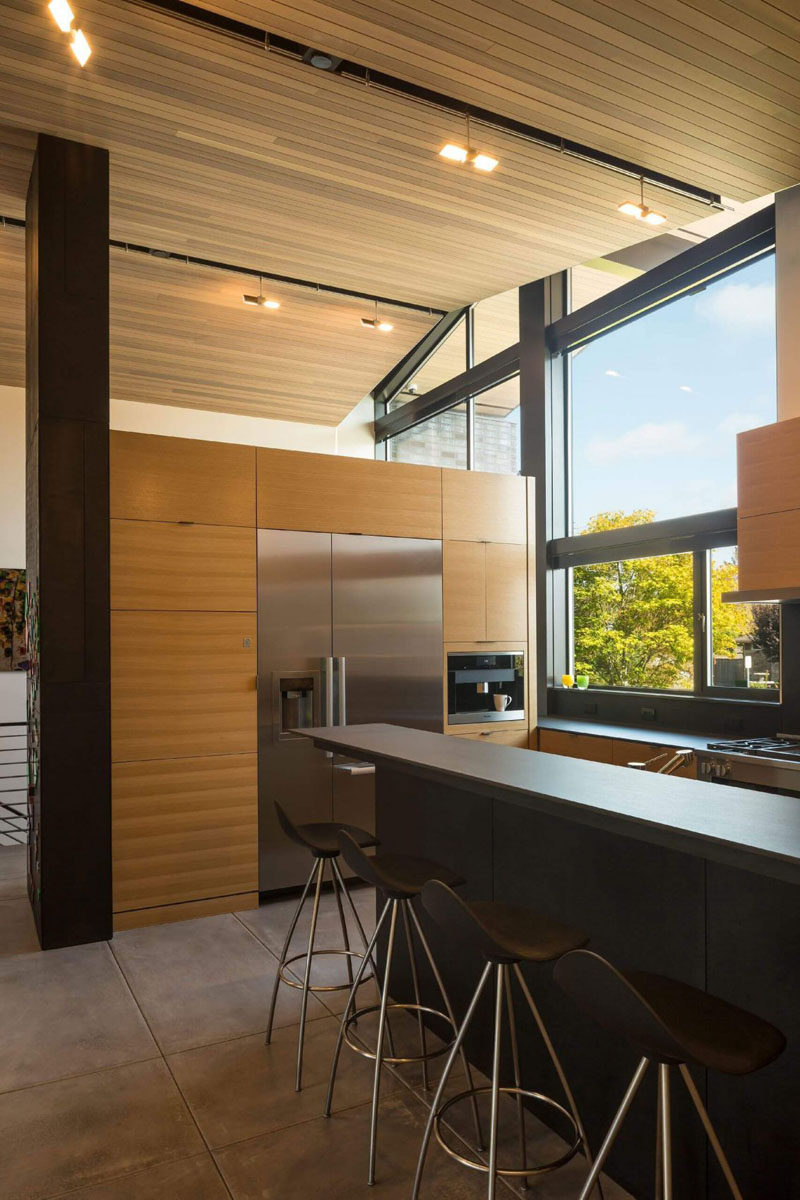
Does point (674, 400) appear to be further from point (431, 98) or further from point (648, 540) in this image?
Result: point (431, 98)

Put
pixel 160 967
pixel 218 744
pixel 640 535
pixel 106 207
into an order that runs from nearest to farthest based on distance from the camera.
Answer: pixel 160 967
pixel 106 207
pixel 218 744
pixel 640 535

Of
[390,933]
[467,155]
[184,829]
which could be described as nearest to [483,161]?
[467,155]

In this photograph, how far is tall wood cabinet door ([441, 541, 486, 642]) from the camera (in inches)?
201

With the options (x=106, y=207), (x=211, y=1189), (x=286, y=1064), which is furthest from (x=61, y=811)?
(x=106, y=207)

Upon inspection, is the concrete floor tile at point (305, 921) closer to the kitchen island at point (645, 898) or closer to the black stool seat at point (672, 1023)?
the kitchen island at point (645, 898)

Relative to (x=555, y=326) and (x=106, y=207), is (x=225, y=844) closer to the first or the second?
(x=106, y=207)

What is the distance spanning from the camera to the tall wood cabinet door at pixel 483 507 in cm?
514

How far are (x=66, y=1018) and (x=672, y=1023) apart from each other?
2476 millimetres

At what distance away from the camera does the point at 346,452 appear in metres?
8.17

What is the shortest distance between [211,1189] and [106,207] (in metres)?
3.87


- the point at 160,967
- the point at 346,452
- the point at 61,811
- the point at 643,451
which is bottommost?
the point at 160,967

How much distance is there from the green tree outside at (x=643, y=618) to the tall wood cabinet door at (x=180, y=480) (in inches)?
96.8

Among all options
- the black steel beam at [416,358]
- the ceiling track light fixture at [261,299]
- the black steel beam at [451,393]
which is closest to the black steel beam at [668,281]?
the black steel beam at [451,393]

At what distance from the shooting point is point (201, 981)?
11.2 ft
